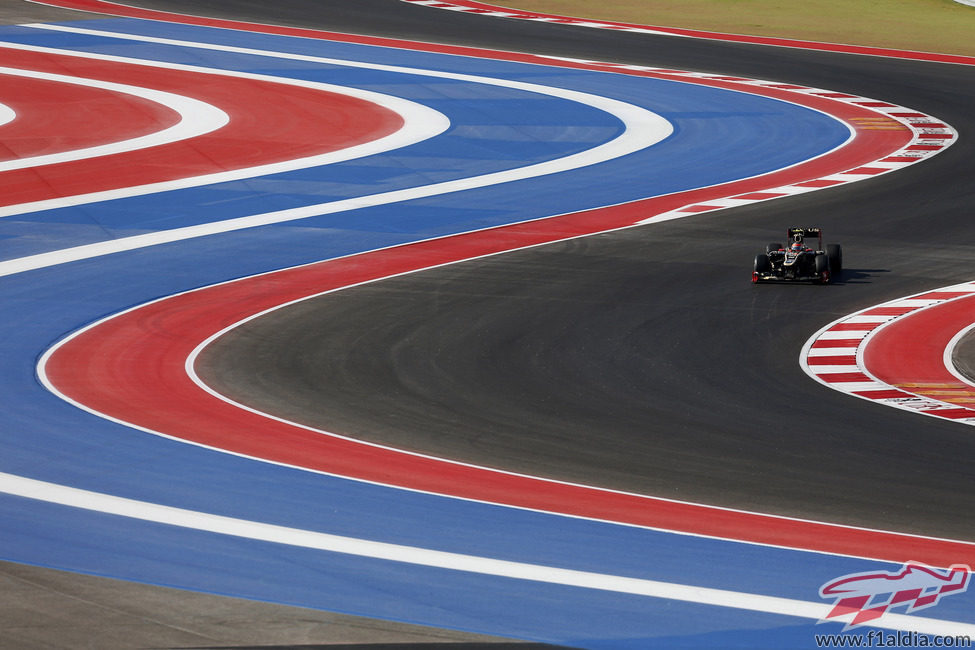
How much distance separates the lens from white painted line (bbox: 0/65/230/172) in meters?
26.2

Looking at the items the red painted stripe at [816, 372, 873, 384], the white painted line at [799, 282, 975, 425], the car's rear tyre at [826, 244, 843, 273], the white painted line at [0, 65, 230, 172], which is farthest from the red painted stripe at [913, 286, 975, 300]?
the white painted line at [0, 65, 230, 172]

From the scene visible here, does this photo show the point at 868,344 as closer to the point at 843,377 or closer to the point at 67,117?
the point at 843,377

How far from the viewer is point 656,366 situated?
48.1 feet

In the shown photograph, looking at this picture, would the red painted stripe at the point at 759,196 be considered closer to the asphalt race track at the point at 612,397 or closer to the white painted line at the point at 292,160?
the asphalt race track at the point at 612,397

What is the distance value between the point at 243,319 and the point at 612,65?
21159mm

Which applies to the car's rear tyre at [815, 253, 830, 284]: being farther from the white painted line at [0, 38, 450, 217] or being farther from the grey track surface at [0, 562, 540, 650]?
the grey track surface at [0, 562, 540, 650]

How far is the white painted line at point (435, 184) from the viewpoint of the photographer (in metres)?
20.4

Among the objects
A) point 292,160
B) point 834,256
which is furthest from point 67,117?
point 834,256

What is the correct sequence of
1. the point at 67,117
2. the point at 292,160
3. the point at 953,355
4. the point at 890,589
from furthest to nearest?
the point at 67,117, the point at 292,160, the point at 953,355, the point at 890,589

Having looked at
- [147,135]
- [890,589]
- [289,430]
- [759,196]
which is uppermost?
[890,589]

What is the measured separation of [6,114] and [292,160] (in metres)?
7.23

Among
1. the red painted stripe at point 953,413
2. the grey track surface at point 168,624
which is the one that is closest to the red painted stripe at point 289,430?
the grey track surface at point 168,624

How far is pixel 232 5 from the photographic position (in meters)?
44.3

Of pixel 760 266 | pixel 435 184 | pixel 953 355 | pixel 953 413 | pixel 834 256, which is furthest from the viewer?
pixel 435 184
